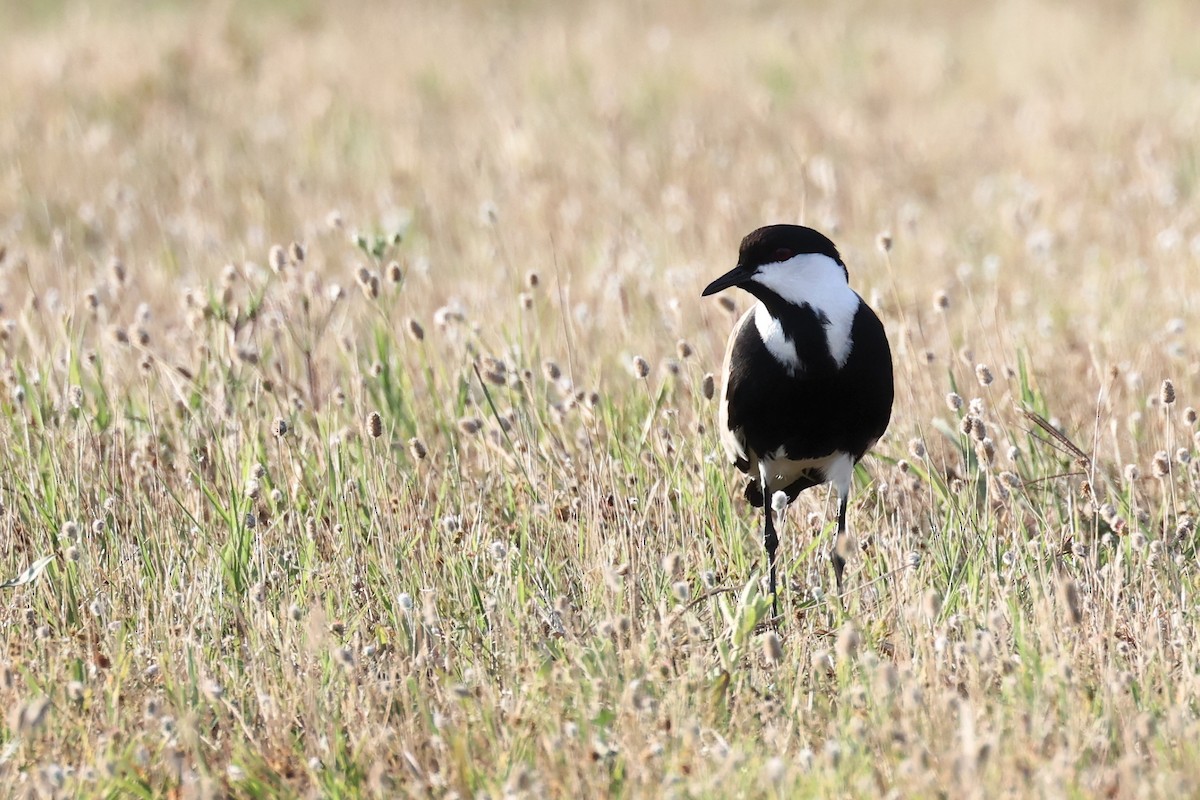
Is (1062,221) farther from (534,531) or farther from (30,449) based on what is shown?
(30,449)

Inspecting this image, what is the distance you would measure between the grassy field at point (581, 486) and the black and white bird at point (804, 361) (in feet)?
0.64

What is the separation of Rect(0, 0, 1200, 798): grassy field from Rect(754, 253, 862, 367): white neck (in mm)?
311

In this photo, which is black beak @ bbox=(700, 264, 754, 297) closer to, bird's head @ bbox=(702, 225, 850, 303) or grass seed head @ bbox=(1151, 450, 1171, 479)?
bird's head @ bbox=(702, 225, 850, 303)

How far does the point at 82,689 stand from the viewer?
9.78ft

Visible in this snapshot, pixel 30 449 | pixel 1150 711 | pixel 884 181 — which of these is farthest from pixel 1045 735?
pixel 884 181

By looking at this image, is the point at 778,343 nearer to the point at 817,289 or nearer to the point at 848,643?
the point at 817,289

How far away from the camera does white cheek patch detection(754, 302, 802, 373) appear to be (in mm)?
3658

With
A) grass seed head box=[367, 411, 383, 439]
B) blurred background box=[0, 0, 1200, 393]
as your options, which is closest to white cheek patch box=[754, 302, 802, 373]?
blurred background box=[0, 0, 1200, 393]

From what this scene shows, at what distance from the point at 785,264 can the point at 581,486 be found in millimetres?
865

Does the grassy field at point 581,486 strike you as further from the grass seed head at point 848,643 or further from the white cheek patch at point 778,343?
the white cheek patch at point 778,343

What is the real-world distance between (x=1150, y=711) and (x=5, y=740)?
7.42ft

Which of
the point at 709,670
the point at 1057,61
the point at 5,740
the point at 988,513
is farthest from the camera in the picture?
the point at 1057,61

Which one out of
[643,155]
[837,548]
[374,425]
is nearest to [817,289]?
[837,548]

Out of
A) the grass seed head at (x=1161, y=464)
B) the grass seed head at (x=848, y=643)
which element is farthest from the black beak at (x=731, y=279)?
the grass seed head at (x=1161, y=464)
